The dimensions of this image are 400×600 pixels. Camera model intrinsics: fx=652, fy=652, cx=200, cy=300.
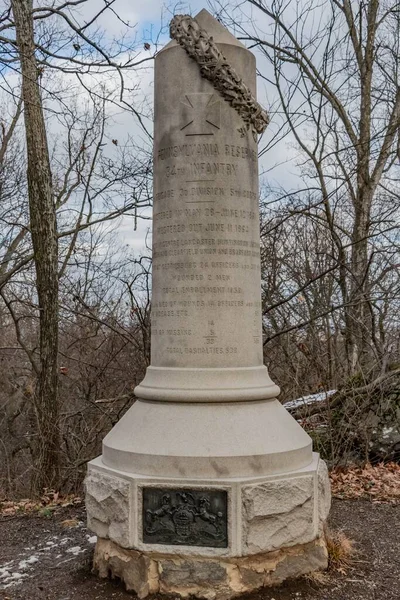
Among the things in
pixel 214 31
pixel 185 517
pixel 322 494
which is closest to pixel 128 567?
pixel 185 517

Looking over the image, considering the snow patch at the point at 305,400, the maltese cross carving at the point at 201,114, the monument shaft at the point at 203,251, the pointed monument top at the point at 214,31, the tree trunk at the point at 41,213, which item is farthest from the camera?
the snow patch at the point at 305,400

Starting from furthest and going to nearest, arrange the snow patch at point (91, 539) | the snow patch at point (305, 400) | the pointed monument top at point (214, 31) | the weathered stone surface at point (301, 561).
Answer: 1. the snow patch at point (305, 400)
2. the snow patch at point (91, 539)
3. the pointed monument top at point (214, 31)
4. the weathered stone surface at point (301, 561)

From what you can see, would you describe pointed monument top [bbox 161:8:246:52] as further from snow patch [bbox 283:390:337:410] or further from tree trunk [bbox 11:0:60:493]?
snow patch [bbox 283:390:337:410]

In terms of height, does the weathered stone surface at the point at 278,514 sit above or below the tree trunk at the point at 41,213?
below

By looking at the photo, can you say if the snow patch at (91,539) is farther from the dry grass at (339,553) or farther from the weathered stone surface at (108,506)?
the dry grass at (339,553)

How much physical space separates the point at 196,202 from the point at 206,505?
6.75ft

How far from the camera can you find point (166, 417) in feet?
14.5

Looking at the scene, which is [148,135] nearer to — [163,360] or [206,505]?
[163,360]

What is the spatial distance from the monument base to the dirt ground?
145 mm

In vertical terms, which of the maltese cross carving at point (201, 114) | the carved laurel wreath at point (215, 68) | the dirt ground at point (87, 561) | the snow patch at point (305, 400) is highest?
the carved laurel wreath at point (215, 68)

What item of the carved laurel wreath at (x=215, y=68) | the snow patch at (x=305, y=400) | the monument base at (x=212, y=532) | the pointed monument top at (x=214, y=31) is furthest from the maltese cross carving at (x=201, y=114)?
the snow patch at (x=305, y=400)

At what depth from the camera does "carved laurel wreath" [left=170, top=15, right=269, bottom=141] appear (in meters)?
4.73

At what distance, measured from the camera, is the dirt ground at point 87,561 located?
164 inches

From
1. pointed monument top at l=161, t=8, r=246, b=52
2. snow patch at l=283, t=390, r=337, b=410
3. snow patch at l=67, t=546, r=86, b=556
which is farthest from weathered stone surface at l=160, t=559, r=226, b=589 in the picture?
snow patch at l=283, t=390, r=337, b=410
